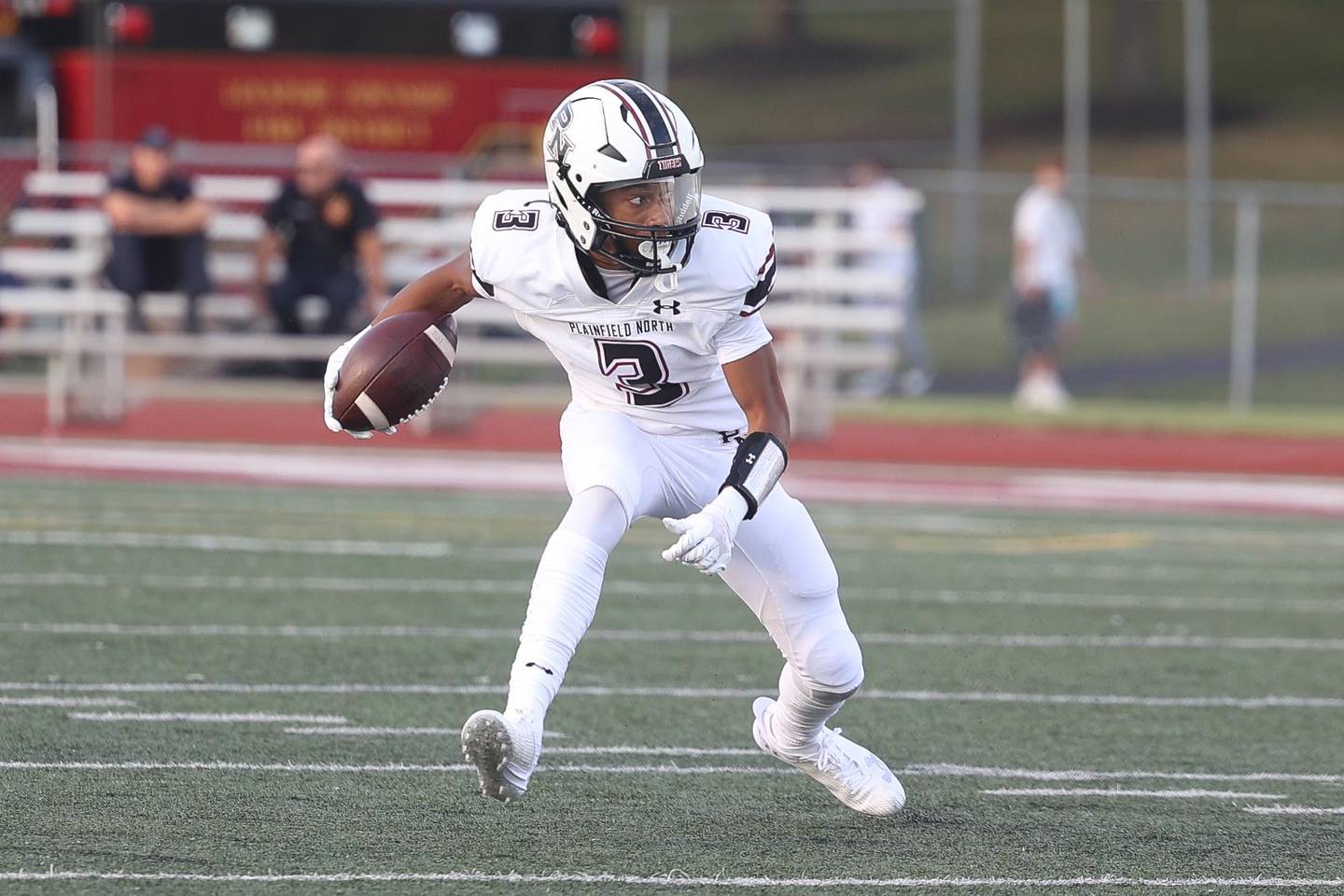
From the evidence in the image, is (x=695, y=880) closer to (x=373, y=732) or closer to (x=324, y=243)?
(x=373, y=732)

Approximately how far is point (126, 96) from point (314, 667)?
35.2 feet

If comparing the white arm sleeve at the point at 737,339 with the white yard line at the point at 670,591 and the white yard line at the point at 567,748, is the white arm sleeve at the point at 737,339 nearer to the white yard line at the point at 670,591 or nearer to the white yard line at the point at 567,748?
the white yard line at the point at 567,748

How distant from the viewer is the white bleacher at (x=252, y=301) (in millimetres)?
12758

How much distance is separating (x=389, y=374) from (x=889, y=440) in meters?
9.37

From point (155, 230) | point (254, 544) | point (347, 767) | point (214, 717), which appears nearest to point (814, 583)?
point (347, 767)

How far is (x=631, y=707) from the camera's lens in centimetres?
588

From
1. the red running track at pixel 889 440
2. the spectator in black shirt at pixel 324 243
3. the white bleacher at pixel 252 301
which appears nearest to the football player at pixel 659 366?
the spectator in black shirt at pixel 324 243

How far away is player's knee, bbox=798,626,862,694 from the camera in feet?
15.2

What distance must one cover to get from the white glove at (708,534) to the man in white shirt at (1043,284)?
1133cm

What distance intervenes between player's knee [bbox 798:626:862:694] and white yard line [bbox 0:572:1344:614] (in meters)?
3.18

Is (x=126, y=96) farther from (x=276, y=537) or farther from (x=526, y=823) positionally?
(x=526, y=823)

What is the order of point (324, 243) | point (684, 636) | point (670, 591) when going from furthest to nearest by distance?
point (324, 243) → point (670, 591) → point (684, 636)

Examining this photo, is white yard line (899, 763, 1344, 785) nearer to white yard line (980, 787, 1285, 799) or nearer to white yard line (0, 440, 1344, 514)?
white yard line (980, 787, 1285, 799)

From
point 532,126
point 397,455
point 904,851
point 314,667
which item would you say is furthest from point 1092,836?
point 532,126
